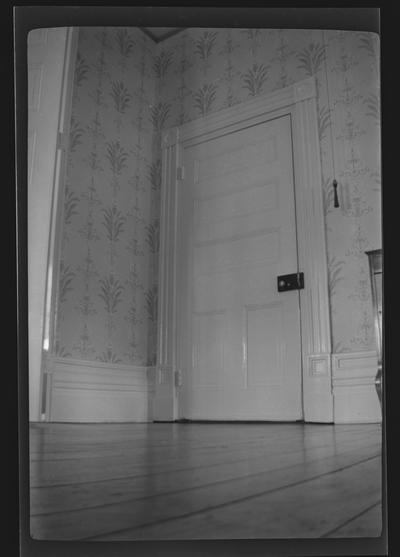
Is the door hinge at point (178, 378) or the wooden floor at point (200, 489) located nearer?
the wooden floor at point (200, 489)

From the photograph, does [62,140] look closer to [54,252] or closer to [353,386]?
[54,252]

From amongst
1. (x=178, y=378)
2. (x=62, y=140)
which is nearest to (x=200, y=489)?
(x=178, y=378)

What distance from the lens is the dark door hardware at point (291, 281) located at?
0.66 m

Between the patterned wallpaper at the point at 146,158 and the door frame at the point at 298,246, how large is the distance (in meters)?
0.02

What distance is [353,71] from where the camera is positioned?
0.57 metres

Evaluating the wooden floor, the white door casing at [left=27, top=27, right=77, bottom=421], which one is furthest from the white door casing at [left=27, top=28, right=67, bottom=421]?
the wooden floor

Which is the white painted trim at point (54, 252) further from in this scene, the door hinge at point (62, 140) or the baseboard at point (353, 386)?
the baseboard at point (353, 386)

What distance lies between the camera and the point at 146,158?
628 mm

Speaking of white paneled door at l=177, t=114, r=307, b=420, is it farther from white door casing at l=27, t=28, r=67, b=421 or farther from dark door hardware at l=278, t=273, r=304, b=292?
white door casing at l=27, t=28, r=67, b=421

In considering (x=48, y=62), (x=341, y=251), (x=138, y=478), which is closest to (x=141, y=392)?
(x=138, y=478)

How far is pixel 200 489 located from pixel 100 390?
0.99ft

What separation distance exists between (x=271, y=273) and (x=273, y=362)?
0.44ft

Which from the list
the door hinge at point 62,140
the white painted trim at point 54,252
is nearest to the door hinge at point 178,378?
the white painted trim at point 54,252

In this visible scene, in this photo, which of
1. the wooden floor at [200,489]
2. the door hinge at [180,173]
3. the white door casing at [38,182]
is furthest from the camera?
the door hinge at [180,173]
